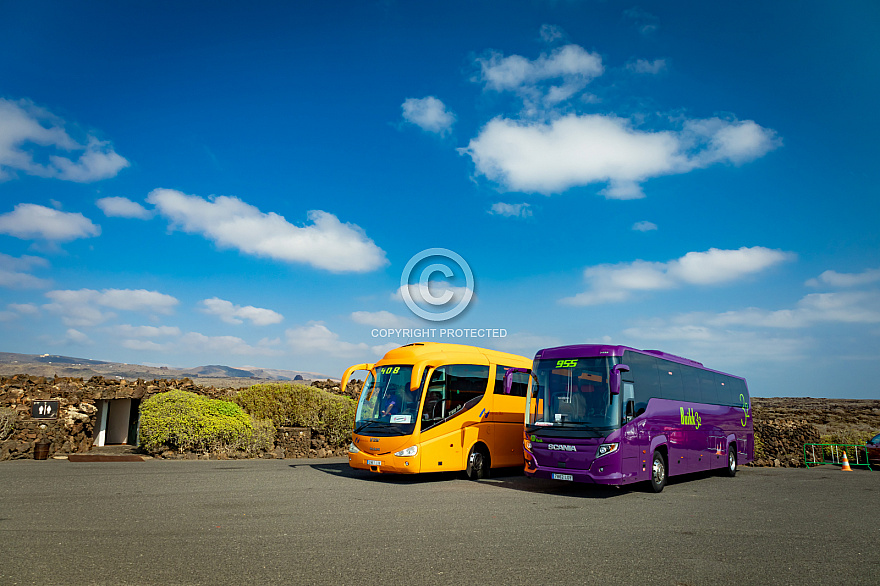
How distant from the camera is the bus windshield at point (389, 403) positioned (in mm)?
13641

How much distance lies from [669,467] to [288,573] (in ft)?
33.8

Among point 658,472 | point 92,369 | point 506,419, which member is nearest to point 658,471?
point 658,472

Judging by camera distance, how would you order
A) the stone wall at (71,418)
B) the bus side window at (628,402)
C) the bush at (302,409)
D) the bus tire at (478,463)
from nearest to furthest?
the bus side window at (628,402) → the bus tire at (478,463) → the stone wall at (71,418) → the bush at (302,409)

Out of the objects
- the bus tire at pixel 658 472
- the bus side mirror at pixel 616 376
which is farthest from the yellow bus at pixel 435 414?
the bus side mirror at pixel 616 376

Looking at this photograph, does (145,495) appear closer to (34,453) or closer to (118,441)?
(34,453)

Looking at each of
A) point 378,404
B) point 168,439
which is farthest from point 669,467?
point 168,439

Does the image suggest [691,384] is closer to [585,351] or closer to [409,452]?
[585,351]

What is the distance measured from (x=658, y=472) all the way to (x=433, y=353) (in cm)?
573

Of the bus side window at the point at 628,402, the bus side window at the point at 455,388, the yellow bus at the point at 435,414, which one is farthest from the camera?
the bus side window at the point at 455,388

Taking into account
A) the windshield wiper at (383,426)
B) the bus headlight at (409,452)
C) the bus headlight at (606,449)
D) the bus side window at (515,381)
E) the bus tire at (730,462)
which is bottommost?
the bus tire at (730,462)

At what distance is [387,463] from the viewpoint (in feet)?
44.2

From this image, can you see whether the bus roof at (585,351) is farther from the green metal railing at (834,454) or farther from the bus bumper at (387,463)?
the green metal railing at (834,454)

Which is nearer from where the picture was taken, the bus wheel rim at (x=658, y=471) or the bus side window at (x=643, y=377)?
the bus side window at (x=643, y=377)

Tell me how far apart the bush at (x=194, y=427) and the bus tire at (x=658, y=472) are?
13924mm
